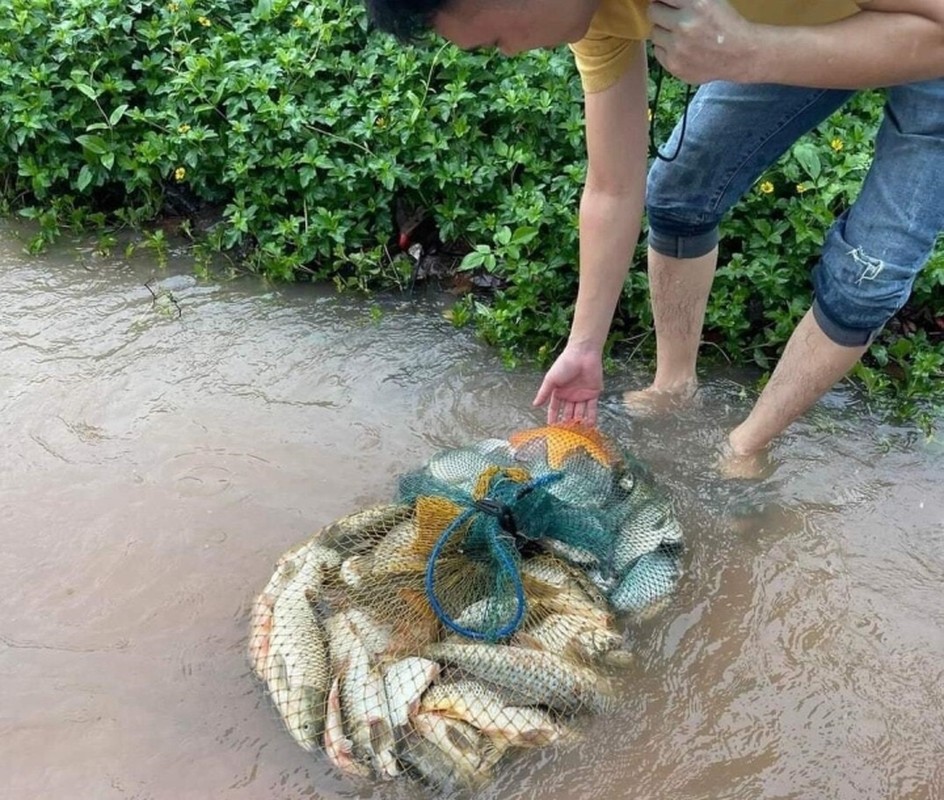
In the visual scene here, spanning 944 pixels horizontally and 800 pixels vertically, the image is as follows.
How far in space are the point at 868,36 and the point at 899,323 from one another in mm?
2132

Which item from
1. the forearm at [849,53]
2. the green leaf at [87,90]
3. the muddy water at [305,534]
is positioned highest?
the forearm at [849,53]

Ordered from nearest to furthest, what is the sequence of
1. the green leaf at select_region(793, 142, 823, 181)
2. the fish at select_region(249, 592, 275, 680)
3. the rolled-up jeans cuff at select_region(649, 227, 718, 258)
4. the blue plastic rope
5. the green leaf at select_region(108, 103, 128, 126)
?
the blue plastic rope
the fish at select_region(249, 592, 275, 680)
the rolled-up jeans cuff at select_region(649, 227, 718, 258)
the green leaf at select_region(793, 142, 823, 181)
the green leaf at select_region(108, 103, 128, 126)

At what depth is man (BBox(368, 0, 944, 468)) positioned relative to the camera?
78.0 inches

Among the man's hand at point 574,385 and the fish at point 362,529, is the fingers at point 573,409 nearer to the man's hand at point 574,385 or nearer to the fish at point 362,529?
the man's hand at point 574,385

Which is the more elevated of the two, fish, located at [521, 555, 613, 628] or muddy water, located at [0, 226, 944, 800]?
fish, located at [521, 555, 613, 628]

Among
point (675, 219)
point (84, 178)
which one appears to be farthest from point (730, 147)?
point (84, 178)

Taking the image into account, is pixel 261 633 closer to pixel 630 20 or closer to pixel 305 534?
pixel 305 534

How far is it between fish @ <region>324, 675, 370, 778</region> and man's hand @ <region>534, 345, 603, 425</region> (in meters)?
1.13

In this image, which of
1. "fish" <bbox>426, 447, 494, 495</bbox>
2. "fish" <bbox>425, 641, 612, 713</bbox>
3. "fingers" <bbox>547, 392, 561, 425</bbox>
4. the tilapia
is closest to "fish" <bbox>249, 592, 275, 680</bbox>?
the tilapia

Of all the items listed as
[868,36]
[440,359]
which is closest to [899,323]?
[440,359]

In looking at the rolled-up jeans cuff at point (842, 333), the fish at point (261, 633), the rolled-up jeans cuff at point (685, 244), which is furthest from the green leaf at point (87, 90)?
the rolled-up jeans cuff at point (842, 333)

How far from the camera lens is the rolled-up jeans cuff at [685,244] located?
3.12 m

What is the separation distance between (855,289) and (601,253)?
2.38 ft

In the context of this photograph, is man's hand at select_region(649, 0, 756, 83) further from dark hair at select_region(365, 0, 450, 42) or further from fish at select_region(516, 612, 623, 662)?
fish at select_region(516, 612, 623, 662)
